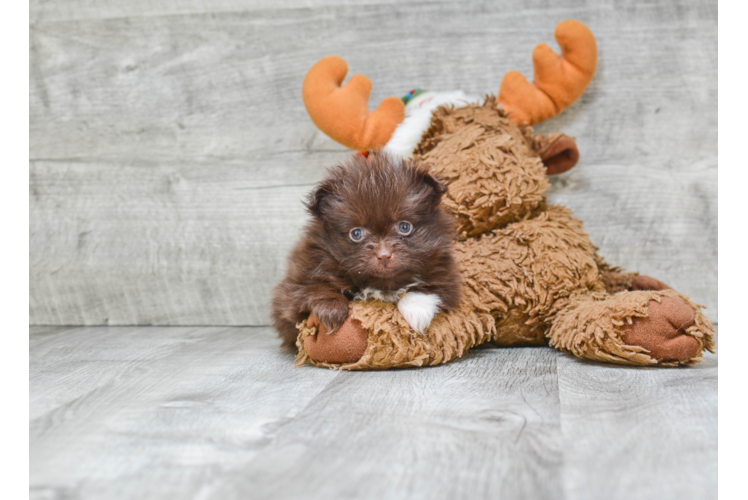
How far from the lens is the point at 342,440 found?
97cm

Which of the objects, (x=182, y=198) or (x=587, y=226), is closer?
(x=587, y=226)

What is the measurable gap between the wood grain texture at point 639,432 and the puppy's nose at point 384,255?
1.41ft

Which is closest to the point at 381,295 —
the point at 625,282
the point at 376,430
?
the point at 376,430

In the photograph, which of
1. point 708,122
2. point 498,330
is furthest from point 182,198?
point 708,122

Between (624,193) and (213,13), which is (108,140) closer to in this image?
(213,13)

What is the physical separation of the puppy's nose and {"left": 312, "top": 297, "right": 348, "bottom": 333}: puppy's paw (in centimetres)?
15

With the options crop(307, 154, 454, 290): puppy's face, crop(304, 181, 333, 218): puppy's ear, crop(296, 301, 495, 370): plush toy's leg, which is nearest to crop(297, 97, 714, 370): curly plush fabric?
crop(296, 301, 495, 370): plush toy's leg

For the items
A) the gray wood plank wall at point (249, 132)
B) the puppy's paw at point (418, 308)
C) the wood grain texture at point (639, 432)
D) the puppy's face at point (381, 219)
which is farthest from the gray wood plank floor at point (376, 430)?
the gray wood plank wall at point (249, 132)

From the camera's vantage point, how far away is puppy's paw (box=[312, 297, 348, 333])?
1.33 meters

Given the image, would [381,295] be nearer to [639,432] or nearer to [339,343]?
[339,343]

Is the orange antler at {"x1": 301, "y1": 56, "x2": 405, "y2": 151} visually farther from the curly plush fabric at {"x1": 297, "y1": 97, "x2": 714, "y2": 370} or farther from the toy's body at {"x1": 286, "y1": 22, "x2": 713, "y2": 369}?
the curly plush fabric at {"x1": 297, "y1": 97, "x2": 714, "y2": 370}

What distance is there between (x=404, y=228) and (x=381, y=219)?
0.20ft

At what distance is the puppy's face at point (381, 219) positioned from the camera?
1311 millimetres
